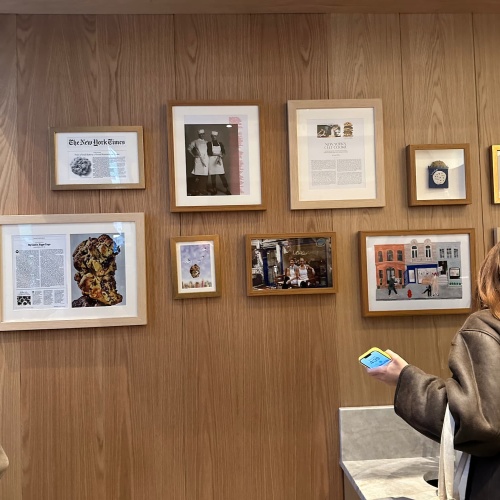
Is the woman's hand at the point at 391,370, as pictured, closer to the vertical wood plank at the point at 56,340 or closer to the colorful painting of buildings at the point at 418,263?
the colorful painting of buildings at the point at 418,263

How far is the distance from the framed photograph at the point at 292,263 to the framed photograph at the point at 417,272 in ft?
0.40

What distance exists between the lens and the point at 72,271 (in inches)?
72.6

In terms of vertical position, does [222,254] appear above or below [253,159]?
below

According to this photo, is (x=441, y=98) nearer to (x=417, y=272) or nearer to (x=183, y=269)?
Answer: (x=417, y=272)

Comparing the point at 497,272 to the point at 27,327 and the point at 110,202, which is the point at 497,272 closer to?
the point at 110,202

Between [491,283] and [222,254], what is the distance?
901mm

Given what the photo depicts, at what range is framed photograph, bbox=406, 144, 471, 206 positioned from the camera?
75.9 inches

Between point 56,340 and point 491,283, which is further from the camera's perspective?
point 56,340

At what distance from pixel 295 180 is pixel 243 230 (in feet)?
0.81

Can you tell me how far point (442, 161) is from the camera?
6.38 feet

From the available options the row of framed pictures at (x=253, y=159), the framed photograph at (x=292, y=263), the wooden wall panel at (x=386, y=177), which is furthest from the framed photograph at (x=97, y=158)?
the wooden wall panel at (x=386, y=177)

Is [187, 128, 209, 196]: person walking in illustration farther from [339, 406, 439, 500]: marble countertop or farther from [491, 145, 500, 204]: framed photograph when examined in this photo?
[491, 145, 500, 204]: framed photograph

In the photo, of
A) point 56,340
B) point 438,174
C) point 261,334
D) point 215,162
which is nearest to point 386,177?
point 438,174

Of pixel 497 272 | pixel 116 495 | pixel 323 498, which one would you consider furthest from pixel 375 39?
pixel 116 495
